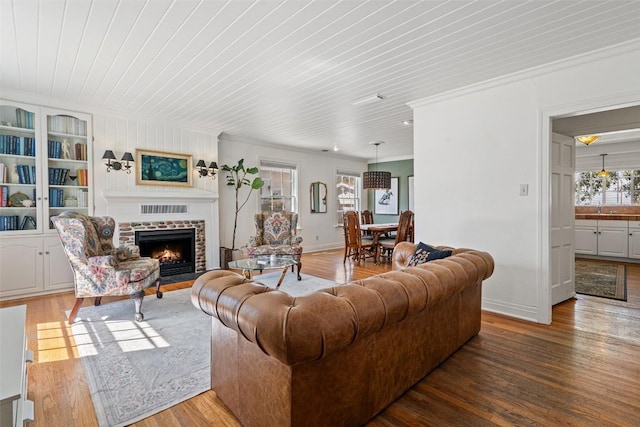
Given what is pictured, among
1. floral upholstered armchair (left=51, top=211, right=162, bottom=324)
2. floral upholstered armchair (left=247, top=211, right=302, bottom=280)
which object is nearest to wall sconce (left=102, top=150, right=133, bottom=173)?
floral upholstered armchair (left=51, top=211, right=162, bottom=324)

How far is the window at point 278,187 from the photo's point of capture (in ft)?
22.8

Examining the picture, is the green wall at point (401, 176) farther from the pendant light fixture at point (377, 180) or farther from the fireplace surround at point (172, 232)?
the fireplace surround at point (172, 232)

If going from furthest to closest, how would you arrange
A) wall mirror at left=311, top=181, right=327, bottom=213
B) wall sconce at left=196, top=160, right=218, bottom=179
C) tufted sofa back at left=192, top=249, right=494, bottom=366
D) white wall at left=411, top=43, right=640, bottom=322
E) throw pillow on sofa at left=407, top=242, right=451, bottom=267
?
wall mirror at left=311, top=181, right=327, bottom=213 < wall sconce at left=196, top=160, right=218, bottom=179 < white wall at left=411, top=43, right=640, bottom=322 < throw pillow on sofa at left=407, top=242, right=451, bottom=267 < tufted sofa back at left=192, top=249, right=494, bottom=366

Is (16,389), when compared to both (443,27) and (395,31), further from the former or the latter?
(443,27)

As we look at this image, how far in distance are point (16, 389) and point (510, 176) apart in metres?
3.96

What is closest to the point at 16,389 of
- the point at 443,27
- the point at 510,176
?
the point at 443,27

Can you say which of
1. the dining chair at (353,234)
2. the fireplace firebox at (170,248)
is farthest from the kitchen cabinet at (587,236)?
the fireplace firebox at (170,248)

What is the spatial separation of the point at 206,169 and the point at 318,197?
10.3ft

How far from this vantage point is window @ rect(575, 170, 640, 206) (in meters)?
6.59

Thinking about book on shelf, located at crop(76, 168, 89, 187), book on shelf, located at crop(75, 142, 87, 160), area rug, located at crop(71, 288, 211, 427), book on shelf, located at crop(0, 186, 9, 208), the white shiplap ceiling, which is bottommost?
area rug, located at crop(71, 288, 211, 427)

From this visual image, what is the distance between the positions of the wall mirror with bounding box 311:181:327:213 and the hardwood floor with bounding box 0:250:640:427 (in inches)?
204

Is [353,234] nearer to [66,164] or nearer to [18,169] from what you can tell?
[66,164]

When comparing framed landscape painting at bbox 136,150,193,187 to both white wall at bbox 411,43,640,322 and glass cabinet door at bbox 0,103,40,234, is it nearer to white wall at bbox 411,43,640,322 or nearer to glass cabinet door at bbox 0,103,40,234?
glass cabinet door at bbox 0,103,40,234

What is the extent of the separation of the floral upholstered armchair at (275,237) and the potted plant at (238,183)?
2.09 ft
